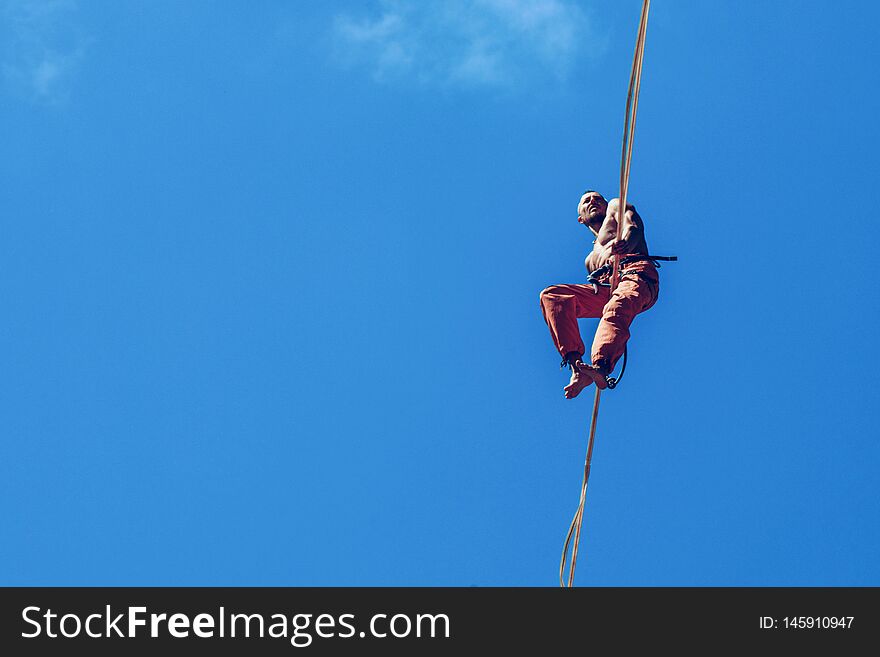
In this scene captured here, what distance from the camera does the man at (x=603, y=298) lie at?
1229cm

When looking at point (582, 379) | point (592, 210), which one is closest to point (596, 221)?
point (592, 210)

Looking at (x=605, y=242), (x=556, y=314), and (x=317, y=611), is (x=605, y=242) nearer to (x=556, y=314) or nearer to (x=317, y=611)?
(x=556, y=314)

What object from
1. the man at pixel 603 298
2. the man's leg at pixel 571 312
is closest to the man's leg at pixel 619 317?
the man at pixel 603 298

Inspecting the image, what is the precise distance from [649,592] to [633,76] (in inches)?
168

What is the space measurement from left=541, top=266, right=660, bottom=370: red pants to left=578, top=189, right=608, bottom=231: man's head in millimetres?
865

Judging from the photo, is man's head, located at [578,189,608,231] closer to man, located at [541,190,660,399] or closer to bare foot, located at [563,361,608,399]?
man, located at [541,190,660,399]

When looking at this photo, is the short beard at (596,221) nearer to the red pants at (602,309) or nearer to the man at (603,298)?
the man at (603,298)

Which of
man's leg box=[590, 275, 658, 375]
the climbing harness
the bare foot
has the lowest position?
the bare foot

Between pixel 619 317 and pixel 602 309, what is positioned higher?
pixel 602 309

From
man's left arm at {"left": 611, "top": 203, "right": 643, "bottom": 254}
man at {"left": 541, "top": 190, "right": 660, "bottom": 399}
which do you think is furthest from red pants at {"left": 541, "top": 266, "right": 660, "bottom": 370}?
man's left arm at {"left": 611, "top": 203, "right": 643, "bottom": 254}

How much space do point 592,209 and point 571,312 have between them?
1.38 m

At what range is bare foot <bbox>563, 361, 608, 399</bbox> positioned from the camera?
12.1 m

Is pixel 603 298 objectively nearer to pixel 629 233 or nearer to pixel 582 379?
pixel 629 233

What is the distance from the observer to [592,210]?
44.8ft
